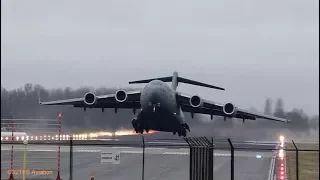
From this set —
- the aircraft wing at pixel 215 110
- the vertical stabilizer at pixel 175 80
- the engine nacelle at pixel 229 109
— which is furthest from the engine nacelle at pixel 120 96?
the engine nacelle at pixel 229 109

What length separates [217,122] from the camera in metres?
37.2

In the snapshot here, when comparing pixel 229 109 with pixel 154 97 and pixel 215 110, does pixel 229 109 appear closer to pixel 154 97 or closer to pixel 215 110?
pixel 215 110

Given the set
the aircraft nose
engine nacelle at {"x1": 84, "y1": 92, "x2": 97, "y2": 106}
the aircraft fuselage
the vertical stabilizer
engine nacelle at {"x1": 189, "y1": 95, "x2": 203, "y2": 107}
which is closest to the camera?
the aircraft nose

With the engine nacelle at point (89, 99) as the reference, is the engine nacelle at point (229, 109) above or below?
below

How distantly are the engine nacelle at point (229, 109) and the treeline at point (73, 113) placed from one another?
5681 mm

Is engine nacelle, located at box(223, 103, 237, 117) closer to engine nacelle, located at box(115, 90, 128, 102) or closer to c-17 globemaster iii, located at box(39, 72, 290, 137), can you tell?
c-17 globemaster iii, located at box(39, 72, 290, 137)

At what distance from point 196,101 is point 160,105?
3.17 meters

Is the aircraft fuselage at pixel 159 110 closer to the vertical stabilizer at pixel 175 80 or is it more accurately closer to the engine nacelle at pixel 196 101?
the engine nacelle at pixel 196 101

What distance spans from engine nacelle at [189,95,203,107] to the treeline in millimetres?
6716

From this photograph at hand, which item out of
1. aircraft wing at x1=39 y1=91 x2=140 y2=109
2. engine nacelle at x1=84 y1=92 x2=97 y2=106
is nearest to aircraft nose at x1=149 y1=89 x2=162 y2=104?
aircraft wing at x1=39 y1=91 x2=140 y2=109

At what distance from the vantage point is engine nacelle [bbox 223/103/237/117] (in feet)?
102

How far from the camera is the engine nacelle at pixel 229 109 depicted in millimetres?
30969

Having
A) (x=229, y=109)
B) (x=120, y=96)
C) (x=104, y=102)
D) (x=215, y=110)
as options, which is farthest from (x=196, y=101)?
(x=104, y=102)

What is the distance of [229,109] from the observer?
102 feet
